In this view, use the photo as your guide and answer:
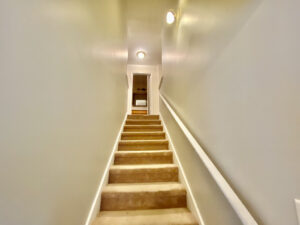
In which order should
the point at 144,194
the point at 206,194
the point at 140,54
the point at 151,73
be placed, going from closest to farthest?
the point at 206,194
the point at 144,194
the point at 140,54
the point at 151,73

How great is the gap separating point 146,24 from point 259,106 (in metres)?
3.78

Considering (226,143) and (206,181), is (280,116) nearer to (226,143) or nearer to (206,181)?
(226,143)

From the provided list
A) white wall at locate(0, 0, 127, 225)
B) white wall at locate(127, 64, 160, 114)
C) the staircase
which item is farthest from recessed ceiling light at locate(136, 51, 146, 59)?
white wall at locate(0, 0, 127, 225)

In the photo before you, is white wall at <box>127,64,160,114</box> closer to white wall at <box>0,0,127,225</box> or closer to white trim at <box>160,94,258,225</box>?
white wall at <box>0,0,127,225</box>

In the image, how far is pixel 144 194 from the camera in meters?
1.46

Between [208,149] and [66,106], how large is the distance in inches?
35.4

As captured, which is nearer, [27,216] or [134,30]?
[27,216]

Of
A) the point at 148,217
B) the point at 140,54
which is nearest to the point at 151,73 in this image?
the point at 140,54

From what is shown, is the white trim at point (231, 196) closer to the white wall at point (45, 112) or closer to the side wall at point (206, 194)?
the side wall at point (206, 194)

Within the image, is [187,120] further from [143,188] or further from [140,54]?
[140,54]

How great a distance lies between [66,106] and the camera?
2.72 ft

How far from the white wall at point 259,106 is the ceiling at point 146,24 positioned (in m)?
2.20

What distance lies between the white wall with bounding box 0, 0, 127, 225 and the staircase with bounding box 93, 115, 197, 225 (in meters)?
0.31

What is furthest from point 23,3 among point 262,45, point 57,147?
point 262,45
